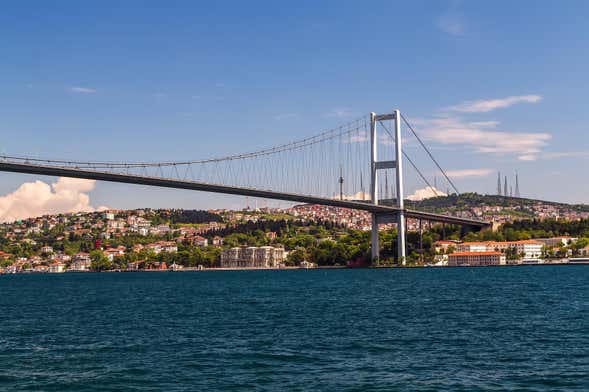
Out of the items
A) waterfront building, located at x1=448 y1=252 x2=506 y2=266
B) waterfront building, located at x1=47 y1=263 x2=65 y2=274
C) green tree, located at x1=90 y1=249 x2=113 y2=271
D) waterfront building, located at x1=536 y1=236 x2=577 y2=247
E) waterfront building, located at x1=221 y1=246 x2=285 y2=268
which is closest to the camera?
waterfront building, located at x1=448 y1=252 x2=506 y2=266

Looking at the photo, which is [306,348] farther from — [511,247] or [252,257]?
[252,257]

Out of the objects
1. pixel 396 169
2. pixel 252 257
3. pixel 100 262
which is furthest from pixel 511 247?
pixel 100 262

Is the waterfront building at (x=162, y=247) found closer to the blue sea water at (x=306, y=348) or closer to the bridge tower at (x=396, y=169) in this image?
the bridge tower at (x=396, y=169)

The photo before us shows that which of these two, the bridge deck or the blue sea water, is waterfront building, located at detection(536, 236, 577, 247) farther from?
the blue sea water

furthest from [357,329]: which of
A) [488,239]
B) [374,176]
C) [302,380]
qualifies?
[488,239]

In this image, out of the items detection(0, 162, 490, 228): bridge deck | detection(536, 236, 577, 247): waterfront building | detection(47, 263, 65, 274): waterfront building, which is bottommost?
detection(47, 263, 65, 274): waterfront building

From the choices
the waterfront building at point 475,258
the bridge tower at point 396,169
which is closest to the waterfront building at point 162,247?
the waterfront building at point 475,258

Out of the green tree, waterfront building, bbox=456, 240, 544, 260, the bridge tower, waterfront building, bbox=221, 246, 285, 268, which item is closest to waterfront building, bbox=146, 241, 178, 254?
the green tree

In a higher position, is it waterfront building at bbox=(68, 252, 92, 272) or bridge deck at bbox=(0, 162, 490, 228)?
bridge deck at bbox=(0, 162, 490, 228)

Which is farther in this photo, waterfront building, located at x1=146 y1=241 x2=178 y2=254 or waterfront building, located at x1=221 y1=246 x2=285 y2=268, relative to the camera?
waterfront building, located at x1=146 y1=241 x2=178 y2=254

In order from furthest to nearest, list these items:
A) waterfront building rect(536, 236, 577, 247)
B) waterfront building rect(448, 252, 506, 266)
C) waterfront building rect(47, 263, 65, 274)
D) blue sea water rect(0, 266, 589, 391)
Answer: waterfront building rect(47, 263, 65, 274)
waterfront building rect(536, 236, 577, 247)
waterfront building rect(448, 252, 506, 266)
blue sea water rect(0, 266, 589, 391)
